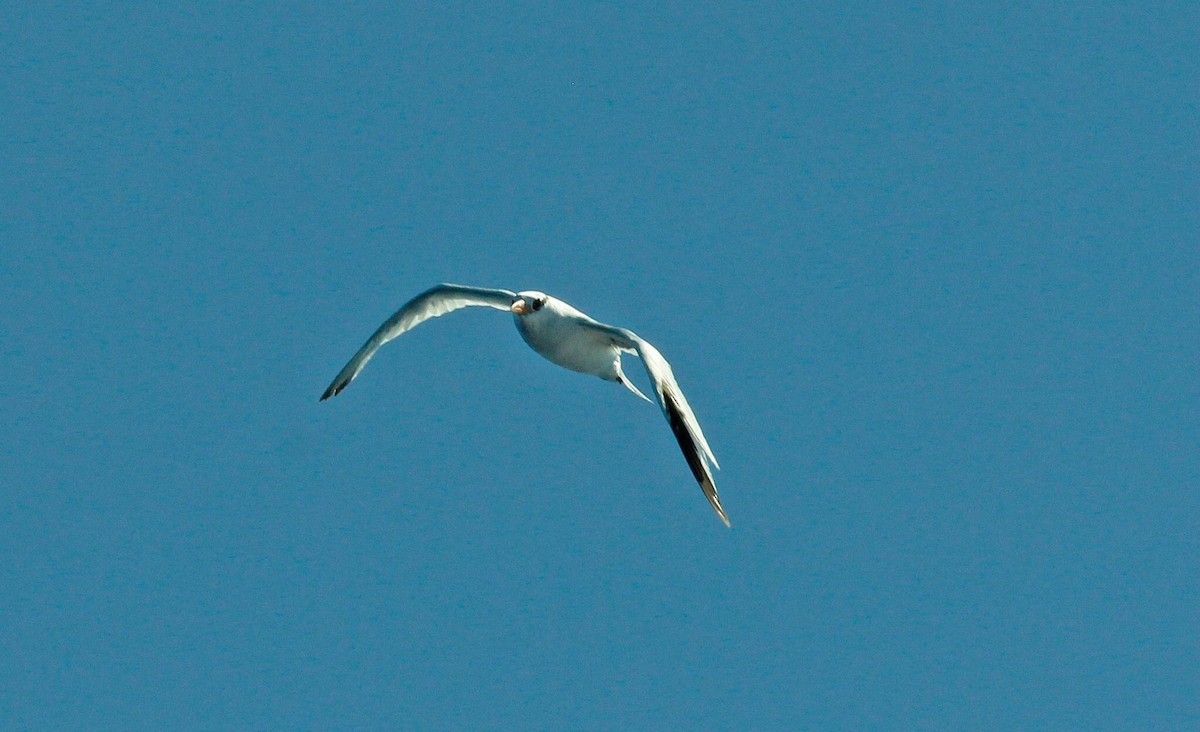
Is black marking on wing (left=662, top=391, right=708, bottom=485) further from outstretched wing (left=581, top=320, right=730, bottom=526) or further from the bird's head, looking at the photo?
the bird's head

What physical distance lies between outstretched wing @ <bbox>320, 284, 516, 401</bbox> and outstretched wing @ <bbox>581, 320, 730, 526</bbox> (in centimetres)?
435

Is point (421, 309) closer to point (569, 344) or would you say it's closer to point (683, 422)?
point (569, 344)

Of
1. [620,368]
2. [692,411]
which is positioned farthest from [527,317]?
[692,411]

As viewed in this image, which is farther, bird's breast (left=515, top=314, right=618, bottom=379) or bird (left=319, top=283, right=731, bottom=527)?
bird's breast (left=515, top=314, right=618, bottom=379)

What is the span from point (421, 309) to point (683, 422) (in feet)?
23.6

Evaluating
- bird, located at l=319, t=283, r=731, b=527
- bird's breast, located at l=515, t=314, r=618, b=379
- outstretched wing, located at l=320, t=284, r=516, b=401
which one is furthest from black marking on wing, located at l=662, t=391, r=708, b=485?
outstretched wing, located at l=320, t=284, r=516, b=401

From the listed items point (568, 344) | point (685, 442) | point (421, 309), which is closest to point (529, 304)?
point (568, 344)

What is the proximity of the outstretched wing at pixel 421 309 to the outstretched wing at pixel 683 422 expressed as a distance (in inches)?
171

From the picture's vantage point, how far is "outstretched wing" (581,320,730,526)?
1425 centimetres

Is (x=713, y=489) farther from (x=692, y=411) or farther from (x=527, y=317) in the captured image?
(x=527, y=317)

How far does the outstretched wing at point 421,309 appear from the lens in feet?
65.4

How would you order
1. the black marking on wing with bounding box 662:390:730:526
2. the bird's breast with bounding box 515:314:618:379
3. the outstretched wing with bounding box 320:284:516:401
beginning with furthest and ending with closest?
the outstretched wing with bounding box 320:284:516:401 < the bird's breast with bounding box 515:314:618:379 < the black marking on wing with bounding box 662:390:730:526

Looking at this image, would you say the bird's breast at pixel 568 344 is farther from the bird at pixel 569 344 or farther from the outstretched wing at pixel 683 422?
the outstretched wing at pixel 683 422

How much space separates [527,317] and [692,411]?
361cm
